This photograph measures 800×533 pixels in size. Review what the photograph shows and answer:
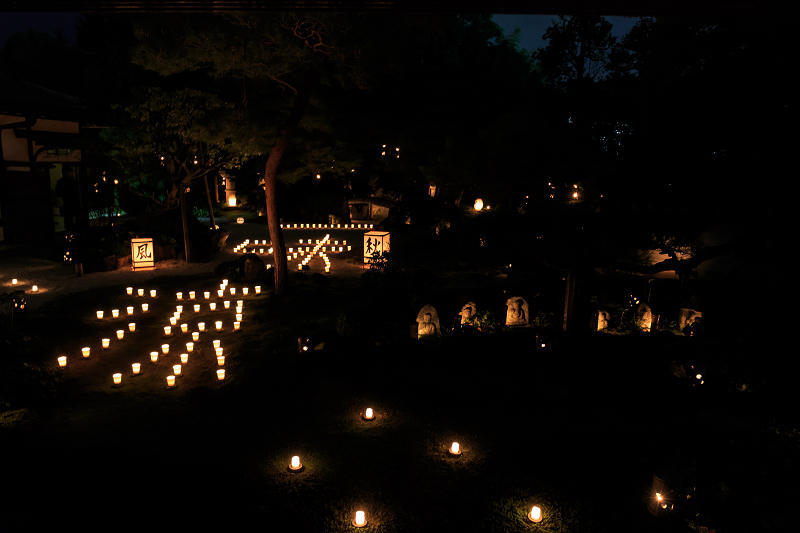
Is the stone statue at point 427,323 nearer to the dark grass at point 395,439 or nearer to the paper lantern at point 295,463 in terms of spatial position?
the dark grass at point 395,439

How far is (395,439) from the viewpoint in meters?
5.23

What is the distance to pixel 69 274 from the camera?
40.5ft

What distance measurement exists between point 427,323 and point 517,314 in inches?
65.1

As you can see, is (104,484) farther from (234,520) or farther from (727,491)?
(727,491)

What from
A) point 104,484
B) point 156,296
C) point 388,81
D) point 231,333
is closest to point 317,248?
point 156,296

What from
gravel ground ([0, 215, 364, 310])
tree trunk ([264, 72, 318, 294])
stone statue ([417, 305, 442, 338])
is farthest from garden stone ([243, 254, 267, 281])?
stone statue ([417, 305, 442, 338])

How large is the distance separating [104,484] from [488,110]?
60.7 ft

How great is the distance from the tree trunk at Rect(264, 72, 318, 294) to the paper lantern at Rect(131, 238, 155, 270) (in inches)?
185

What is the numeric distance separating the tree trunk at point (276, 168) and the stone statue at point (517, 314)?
5.45 metres

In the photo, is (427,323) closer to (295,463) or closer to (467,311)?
(467,311)

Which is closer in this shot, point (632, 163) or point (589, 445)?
point (632, 163)

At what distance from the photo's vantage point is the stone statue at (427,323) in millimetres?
7469

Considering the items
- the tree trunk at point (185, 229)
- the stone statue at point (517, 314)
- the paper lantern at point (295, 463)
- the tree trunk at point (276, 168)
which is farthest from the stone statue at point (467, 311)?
the tree trunk at point (185, 229)

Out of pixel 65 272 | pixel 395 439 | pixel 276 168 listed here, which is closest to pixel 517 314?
pixel 395 439
